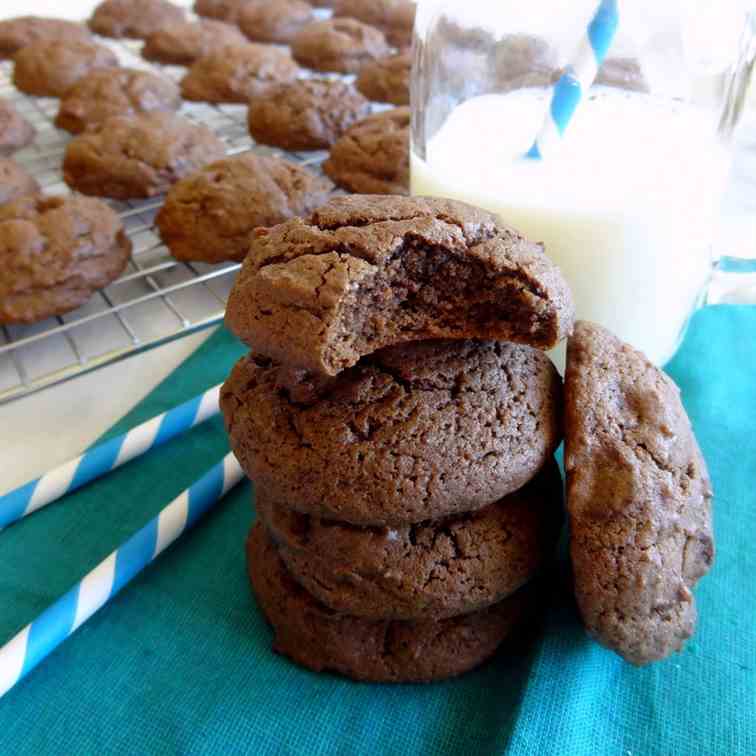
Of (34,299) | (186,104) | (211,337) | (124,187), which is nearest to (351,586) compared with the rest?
(211,337)

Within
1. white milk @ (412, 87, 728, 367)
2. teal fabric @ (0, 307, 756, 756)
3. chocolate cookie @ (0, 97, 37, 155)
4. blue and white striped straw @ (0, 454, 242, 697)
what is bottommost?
teal fabric @ (0, 307, 756, 756)

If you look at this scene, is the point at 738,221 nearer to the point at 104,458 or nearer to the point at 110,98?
the point at 104,458

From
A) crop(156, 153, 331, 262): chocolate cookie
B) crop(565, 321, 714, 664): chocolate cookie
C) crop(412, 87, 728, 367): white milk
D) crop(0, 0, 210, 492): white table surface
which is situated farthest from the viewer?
crop(156, 153, 331, 262): chocolate cookie

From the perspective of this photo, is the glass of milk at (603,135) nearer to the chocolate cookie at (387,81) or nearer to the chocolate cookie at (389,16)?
the chocolate cookie at (387,81)

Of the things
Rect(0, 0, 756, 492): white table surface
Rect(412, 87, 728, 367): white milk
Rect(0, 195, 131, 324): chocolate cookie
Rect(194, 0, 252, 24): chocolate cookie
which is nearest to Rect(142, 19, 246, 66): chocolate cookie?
Rect(194, 0, 252, 24): chocolate cookie

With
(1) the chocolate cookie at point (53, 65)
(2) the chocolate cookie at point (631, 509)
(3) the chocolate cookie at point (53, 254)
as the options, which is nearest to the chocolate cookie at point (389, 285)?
(2) the chocolate cookie at point (631, 509)

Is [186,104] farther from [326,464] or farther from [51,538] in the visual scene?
[326,464]

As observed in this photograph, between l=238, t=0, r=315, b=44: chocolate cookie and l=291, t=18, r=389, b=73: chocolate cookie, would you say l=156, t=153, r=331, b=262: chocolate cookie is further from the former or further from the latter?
l=238, t=0, r=315, b=44: chocolate cookie
